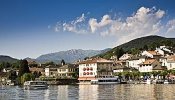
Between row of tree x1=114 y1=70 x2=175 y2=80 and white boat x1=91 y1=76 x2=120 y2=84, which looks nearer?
row of tree x1=114 y1=70 x2=175 y2=80

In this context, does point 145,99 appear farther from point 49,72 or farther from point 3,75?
point 3,75

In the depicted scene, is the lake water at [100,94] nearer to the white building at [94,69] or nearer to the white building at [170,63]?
the white building at [170,63]

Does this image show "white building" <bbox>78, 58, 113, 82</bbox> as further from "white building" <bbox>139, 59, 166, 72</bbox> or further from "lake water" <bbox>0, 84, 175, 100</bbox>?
"lake water" <bbox>0, 84, 175, 100</bbox>

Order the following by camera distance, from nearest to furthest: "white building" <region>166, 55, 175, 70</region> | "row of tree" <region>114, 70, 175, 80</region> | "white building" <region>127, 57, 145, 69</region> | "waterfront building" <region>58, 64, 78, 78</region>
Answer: "row of tree" <region>114, 70, 175, 80</region> → "white building" <region>166, 55, 175, 70</region> → "white building" <region>127, 57, 145, 69</region> → "waterfront building" <region>58, 64, 78, 78</region>

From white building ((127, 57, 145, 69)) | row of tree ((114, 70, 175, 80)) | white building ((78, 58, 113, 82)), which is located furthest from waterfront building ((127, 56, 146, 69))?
row of tree ((114, 70, 175, 80))

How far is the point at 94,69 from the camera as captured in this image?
4806 inches

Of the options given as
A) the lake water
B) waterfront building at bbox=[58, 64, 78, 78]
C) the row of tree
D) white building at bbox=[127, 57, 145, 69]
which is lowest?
the lake water

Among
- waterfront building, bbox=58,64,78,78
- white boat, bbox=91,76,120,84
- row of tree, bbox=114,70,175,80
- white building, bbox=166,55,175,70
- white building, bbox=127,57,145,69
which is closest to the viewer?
row of tree, bbox=114,70,175,80

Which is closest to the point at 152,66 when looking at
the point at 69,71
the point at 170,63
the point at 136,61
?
the point at 170,63

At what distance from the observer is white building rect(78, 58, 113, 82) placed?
121000mm

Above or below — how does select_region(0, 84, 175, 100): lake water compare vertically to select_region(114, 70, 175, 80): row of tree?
below

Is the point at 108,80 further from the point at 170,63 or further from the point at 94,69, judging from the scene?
the point at 170,63

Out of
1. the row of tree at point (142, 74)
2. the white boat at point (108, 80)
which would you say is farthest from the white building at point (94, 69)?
the white boat at point (108, 80)

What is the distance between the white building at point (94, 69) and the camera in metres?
121
